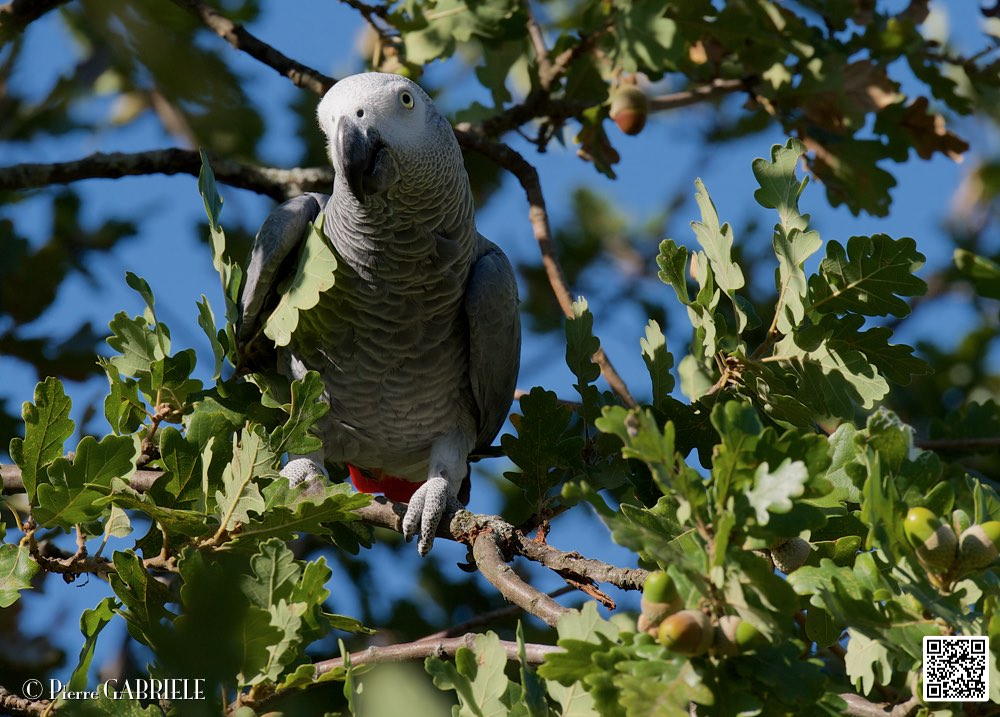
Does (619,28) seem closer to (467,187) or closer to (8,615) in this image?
(467,187)

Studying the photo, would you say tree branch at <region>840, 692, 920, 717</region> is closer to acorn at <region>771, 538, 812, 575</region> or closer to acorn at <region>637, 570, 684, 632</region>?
acorn at <region>771, 538, 812, 575</region>

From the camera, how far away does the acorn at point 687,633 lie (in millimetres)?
1229

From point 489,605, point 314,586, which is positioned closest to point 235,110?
point 314,586

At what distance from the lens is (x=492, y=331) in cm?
282

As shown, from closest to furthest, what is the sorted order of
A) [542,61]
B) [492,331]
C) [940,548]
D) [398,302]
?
[940,548], [398,302], [492,331], [542,61]

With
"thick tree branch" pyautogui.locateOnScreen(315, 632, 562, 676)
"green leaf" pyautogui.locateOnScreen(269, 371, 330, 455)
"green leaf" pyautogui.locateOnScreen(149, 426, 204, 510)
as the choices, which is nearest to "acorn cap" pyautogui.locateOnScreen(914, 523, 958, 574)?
"thick tree branch" pyautogui.locateOnScreen(315, 632, 562, 676)

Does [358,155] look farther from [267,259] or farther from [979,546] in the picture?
[979,546]

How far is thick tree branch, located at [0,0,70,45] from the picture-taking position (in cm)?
268

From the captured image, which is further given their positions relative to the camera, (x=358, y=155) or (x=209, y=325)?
(x=358, y=155)

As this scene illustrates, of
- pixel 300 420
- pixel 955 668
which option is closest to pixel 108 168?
pixel 300 420

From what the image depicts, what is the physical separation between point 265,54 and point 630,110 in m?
1.10

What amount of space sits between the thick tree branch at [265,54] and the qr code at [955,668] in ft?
7.40

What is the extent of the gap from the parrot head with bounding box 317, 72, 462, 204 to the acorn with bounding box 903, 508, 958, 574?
1.50m

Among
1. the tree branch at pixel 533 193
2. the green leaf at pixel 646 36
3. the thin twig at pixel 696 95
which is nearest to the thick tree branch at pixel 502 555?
the tree branch at pixel 533 193
